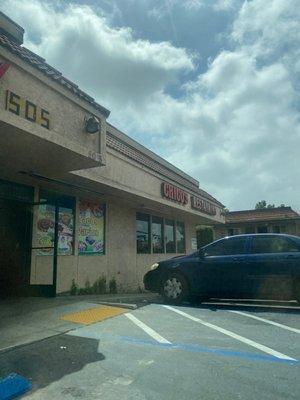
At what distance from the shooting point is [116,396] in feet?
12.8

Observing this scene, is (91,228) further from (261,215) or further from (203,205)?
(261,215)

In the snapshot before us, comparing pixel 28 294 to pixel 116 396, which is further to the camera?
pixel 28 294

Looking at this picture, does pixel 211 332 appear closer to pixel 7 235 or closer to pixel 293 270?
pixel 293 270

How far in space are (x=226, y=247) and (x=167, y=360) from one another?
4.95 metres

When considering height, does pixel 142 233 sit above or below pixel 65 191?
below

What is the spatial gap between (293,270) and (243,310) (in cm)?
137

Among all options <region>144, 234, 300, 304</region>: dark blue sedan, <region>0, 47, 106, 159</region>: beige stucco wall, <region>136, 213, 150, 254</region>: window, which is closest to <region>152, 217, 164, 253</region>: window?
<region>136, 213, 150, 254</region>: window

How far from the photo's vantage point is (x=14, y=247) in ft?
34.8

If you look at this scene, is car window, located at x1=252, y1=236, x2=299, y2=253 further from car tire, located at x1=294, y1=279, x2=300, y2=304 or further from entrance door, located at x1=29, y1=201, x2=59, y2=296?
entrance door, located at x1=29, y1=201, x2=59, y2=296

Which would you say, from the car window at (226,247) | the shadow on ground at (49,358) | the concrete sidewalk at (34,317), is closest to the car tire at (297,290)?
the car window at (226,247)

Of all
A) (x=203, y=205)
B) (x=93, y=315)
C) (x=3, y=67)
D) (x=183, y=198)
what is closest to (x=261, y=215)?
(x=203, y=205)

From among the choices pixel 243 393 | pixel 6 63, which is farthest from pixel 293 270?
pixel 6 63

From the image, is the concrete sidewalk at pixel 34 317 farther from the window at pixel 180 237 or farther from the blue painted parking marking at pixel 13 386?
the window at pixel 180 237

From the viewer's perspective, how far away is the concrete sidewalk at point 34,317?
5.96m
